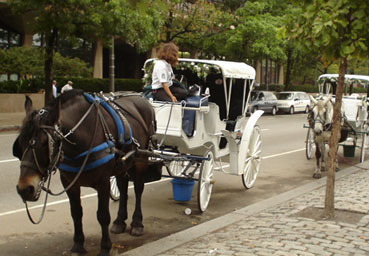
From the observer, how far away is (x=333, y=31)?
6.36 metres

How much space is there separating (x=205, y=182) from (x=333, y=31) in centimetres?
304

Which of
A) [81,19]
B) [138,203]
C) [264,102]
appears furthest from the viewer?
[264,102]

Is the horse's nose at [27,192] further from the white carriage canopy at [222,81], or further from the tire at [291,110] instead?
the tire at [291,110]

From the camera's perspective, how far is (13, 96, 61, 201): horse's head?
430 centimetres

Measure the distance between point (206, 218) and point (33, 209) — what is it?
2.69 m

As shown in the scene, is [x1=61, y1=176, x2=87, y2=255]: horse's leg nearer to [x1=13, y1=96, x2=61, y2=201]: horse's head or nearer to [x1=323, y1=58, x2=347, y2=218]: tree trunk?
[x1=13, y1=96, x2=61, y2=201]: horse's head

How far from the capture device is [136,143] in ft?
19.4

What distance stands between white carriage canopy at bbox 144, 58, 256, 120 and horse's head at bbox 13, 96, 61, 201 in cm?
415

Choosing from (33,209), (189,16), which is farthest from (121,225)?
(189,16)

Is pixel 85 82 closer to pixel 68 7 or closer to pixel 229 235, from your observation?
pixel 68 7

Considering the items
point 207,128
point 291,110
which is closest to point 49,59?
point 207,128

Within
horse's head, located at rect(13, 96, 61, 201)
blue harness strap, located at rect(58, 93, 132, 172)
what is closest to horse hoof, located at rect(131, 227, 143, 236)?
blue harness strap, located at rect(58, 93, 132, 172)

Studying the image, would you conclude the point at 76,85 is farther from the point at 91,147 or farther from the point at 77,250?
the point at 91,147

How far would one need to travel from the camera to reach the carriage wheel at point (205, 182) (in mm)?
7398
